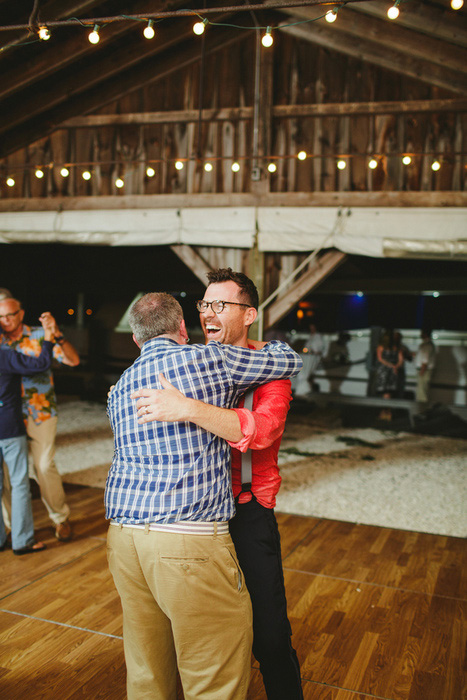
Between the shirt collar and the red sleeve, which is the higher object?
the shirt collar

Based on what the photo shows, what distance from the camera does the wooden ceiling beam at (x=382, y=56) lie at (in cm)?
521

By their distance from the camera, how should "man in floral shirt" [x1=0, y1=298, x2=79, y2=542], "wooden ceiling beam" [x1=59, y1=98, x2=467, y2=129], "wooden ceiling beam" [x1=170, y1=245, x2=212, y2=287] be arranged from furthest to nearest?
"wooden ceiling beam" [x1=170, y1=245, x2=212, y2=287], "wooden ceiling beam" [x1=59, y1=98, x2=467, y2=129], "man in floral shirt" [x1=0, y1=298, x2=79, y2=542]

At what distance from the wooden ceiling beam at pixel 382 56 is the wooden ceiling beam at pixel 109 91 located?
0.88 m

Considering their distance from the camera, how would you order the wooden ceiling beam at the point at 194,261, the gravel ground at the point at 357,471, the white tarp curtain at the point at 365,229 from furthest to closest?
the wooden ceiling beam at the point at 194,261 → the white tarp curtain at the point at 365,229 → the gravel ground at the point at 357,471

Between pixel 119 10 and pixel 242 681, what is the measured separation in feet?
19.8

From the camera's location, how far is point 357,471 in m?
5.75

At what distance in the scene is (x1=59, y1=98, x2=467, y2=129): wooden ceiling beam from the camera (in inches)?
210

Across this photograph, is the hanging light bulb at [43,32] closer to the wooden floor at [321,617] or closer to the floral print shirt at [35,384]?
the floral print shirt at [35,384]

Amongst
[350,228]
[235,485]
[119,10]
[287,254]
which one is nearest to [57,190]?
[119,10]

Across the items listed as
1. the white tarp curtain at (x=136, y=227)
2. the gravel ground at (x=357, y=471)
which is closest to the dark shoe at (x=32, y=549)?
the gravel ground at (x=357, y=471)

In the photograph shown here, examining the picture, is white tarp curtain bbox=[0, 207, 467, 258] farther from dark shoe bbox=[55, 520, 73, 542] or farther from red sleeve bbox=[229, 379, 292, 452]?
red sleeve bbox=[229, 379, 292, 452]

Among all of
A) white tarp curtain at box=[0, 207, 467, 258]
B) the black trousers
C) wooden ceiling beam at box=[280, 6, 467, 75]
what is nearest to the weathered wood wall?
wooden ceiling beam at box=[280, 6, 467, 75]

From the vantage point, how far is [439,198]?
527 cm

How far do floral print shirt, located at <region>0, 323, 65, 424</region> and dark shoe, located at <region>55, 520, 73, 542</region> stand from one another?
770 millimetres
